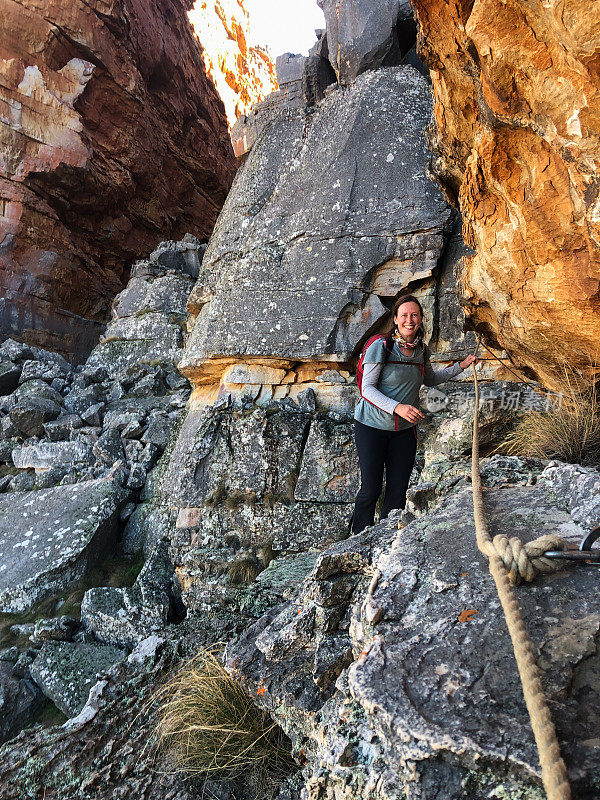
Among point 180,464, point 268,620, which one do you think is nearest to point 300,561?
point 268,620

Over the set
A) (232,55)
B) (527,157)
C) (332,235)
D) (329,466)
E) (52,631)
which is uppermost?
(232,55)

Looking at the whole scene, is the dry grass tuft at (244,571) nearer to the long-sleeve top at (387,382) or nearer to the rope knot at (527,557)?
the long-sleeve top at (387,382)

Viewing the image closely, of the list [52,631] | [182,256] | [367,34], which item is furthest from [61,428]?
[367,34]

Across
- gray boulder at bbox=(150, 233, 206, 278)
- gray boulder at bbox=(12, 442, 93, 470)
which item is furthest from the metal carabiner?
gray boulder at bbox=(150, 233, 206, 278)

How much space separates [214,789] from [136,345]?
7309 millimetres

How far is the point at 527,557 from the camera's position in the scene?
5.53 ft

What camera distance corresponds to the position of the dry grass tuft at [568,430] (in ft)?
9.68

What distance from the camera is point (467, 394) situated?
4746mm

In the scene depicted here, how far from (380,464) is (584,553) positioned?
2045 millimetres

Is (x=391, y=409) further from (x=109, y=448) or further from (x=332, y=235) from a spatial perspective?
(x=109, y=448)

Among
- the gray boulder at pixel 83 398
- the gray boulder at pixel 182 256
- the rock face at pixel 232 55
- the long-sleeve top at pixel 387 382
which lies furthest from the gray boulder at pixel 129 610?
the rock face at pixel 232 55

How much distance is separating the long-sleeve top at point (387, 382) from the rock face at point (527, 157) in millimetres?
761

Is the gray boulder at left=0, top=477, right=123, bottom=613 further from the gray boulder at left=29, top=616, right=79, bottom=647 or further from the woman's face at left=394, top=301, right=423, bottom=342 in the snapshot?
the woman's face at left=394, top=301, right=423, bottom=342

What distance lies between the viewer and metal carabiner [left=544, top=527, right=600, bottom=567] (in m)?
1.71
